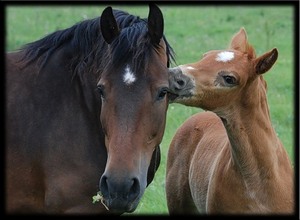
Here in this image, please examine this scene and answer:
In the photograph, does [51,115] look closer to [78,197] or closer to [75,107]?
[75,107]

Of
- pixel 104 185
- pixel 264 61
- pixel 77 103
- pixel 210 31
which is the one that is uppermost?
pixel 210 31

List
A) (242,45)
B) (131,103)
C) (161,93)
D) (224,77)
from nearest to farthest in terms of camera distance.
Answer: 1. (131,103)
2. (161,93)
3. (224,77)
4. (242,45)

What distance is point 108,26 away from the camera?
4.70m

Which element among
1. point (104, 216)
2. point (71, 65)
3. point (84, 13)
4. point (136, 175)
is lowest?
point (104, 216)

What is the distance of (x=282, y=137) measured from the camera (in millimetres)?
8664

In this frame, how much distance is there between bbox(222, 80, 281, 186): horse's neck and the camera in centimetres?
498

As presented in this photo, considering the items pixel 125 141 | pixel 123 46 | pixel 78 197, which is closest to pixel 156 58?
pixel 123 46

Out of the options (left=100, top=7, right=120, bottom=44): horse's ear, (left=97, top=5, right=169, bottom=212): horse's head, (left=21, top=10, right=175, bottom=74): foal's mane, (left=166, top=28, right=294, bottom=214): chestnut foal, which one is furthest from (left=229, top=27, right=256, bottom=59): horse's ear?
(left=100, top=7, right=120, bottom=44): horse's ear

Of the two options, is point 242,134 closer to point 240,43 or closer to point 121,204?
point 240,43

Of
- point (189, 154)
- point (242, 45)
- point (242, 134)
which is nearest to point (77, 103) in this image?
point (242, 134)

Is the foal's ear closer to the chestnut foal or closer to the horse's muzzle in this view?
the chestnut foal

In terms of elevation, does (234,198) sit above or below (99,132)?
below

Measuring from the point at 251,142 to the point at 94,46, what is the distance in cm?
126

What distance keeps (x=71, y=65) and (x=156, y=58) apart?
2.14 ft
